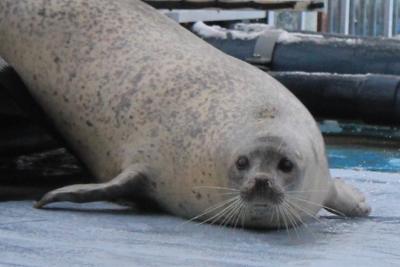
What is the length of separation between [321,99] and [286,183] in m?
4.51

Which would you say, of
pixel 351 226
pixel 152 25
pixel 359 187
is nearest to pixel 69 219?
pixel 351 226

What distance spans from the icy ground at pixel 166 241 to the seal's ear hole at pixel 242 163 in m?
0.19

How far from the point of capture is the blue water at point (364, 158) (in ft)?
22.4

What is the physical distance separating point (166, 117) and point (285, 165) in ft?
2.04

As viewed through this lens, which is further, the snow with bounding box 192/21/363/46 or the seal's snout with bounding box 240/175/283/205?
the snow with bounding box 192/21/363/46

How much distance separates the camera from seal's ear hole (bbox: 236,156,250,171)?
130 inches

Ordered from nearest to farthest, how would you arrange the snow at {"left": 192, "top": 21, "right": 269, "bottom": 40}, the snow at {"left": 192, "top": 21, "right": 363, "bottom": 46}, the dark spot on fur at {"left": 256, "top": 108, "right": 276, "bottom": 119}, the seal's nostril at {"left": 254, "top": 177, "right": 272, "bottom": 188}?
the seal's nostril at {"left": 254, "top": 177, "right": 272, "bottom": 188}, the dark spot on fur at {"left": 256, "top": 108, "right": 276, "bottom": 119}, the snow at {"left": 192, "top": 21, "right": 363, "bottom": 46}, the snow at {"left": 192, "top": 21, "right": 269, "bottom": 40}

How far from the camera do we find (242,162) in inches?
130

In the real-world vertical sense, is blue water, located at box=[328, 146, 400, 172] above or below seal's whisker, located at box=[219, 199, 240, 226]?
below

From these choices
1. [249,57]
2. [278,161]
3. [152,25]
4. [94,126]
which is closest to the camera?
[278,161]

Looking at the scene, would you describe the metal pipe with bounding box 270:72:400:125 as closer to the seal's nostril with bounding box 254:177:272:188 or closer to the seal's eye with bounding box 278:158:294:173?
the seal's eye with bounding box 278:158:294:173

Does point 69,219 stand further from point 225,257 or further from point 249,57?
point 249,57

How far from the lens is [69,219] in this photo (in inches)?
133

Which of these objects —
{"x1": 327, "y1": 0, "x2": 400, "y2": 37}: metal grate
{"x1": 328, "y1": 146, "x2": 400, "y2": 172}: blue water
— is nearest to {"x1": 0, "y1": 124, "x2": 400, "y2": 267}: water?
{"x1": 328, "y1": 146, "x2": 400, "y2": 172}: blue water
